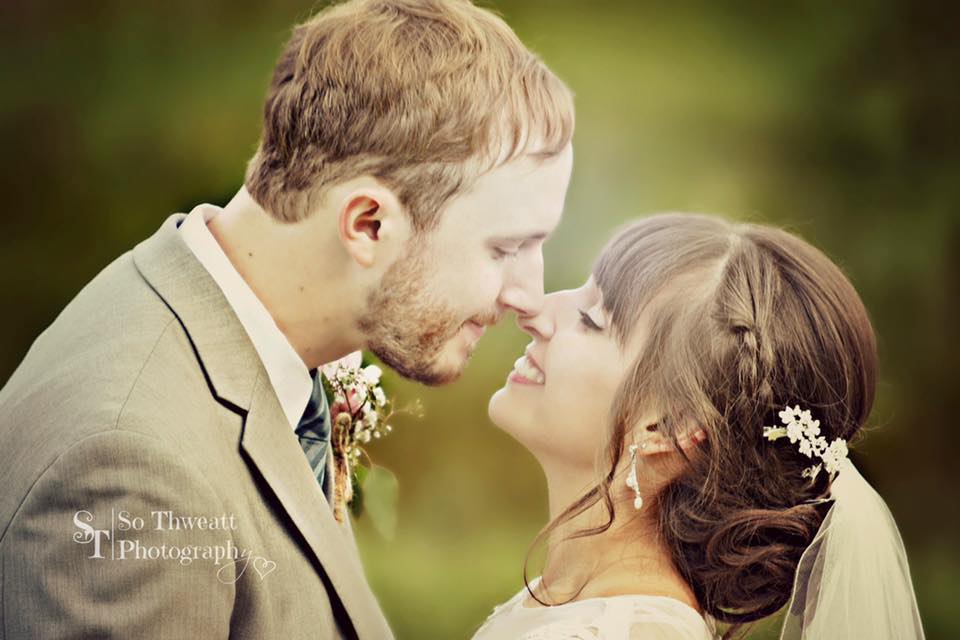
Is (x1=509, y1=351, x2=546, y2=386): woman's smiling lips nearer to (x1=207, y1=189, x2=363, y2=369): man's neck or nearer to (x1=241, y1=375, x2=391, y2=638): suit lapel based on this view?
(x1=207, y1=189, x2=363, y2=369): man's neck

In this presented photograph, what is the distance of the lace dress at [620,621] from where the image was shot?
1792mm

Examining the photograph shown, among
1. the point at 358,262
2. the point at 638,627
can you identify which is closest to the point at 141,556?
the point at 358,262

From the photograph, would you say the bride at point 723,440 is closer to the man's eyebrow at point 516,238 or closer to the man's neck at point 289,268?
the man's eyebrow at point 516,238

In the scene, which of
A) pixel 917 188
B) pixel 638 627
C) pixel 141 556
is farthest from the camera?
pixel 917 188

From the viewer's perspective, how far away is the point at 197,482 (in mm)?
1592

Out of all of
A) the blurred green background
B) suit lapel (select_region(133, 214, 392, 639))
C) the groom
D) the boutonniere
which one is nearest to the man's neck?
the groom

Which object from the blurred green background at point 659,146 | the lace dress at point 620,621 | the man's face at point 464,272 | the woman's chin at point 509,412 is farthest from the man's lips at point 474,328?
the blurred green background at point 659,146

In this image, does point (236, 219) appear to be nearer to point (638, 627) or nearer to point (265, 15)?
point (638, 627)

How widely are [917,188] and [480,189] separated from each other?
218 cm

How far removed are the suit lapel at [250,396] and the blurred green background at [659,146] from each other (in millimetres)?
1793

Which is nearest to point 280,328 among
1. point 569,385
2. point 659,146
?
point 569,385

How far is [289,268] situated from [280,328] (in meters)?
0.11

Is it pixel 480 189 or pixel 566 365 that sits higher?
pixel 480 189

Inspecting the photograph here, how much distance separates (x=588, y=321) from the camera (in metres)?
2.06
